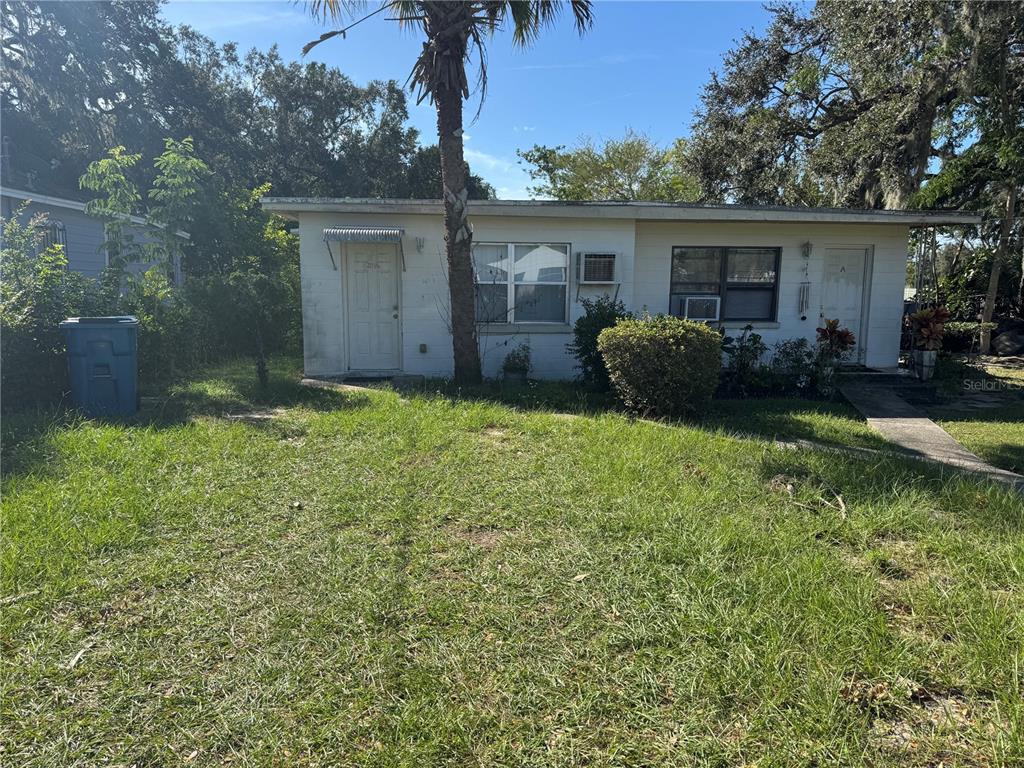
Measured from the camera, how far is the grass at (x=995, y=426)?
246 inches

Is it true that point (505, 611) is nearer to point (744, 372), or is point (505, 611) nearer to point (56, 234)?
point (744, 372)

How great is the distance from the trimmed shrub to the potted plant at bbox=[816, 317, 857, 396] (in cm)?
300

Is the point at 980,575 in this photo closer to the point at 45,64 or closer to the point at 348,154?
the point at 45,64

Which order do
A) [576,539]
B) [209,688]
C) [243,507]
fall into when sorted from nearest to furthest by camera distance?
[209,688], [576,539], [243,507]

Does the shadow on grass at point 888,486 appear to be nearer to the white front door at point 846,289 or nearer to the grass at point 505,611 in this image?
the grass at point 505,611

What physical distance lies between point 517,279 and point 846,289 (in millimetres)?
5823

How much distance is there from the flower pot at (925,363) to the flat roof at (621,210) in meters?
2.13

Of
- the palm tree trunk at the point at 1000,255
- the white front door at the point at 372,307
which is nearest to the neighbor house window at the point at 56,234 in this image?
the white front door at the point at 372,307

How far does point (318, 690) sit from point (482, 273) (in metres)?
8.20

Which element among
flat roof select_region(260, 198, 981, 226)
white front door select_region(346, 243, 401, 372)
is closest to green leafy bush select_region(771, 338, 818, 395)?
flat roof select_region(260, 198, 981, 226)

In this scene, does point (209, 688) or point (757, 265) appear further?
point (757, 265)

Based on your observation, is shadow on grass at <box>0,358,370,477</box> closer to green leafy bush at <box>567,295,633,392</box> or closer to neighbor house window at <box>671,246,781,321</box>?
green leafy bush at <box>567,295,633,392</box>

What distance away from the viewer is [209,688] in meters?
2.50

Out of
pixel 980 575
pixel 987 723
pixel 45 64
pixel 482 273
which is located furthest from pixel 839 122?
pixel 45 64
